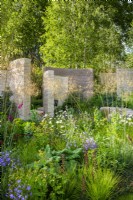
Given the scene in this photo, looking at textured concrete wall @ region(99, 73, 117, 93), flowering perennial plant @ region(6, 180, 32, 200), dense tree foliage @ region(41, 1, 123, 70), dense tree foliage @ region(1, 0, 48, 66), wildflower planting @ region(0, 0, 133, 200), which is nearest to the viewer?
flowering perennial plant @ region(6, 180, 32, 200)

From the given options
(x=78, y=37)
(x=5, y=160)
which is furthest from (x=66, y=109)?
(x=78, y=37)

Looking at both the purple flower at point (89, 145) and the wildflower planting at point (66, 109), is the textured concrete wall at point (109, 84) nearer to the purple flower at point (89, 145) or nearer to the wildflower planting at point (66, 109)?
the wildflower planting at point (66, 109)

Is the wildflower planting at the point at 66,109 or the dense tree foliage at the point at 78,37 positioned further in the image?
the dense tree foliage at the point at 78,37

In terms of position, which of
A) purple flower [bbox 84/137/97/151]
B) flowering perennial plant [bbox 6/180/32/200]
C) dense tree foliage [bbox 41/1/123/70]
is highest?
dense tree foliage [bbox 41/1/123/70]

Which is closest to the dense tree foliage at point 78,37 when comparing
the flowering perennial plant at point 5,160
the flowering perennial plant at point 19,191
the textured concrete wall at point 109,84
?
the textured concrete wall at point 109,84

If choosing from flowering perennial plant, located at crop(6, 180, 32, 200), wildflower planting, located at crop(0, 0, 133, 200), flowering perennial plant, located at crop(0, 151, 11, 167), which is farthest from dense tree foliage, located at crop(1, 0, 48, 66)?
flowering perennial plant, located at crop(6, 180, 32, 200)

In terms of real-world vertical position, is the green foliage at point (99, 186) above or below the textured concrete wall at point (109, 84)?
below

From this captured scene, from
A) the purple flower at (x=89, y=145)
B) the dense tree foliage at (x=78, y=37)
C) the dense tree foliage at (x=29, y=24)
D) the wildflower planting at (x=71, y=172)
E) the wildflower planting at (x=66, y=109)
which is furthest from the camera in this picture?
the dense tree foliage at (x=29, y=24)

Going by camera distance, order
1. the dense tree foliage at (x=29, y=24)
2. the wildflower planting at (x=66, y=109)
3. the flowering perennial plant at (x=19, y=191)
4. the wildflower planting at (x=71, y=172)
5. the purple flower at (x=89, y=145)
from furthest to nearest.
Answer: the dense tree foliage at (x=29, y=24) → the purple flower at (x=89, y=145) → the wildflower planting at (x=66, y=109) → the wildflower planting at (x=71, y=172) → the flowering perennial plant at (x=19, y=191)

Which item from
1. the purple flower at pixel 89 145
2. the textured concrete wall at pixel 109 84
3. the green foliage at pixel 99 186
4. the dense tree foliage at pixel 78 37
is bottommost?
the green foliage at pixel 99 186

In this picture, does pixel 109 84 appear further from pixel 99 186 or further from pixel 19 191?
pixel 19 191

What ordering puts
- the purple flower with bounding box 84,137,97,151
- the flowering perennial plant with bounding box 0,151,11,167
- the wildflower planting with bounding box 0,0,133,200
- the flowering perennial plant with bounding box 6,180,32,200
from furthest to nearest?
the purple flower with bounding box 84,137,97,151 < the wildflower planting with bounding box 0,0,133,200 < the flowering perennial plant with bounding box 0,151,11,167 < the flowering perennial plant with bounding box 6,180,32,200

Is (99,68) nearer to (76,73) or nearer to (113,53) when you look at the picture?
(113,53)

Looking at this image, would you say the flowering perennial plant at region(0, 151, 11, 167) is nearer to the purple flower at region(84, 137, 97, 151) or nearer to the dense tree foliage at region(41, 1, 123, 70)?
the purple flower at region(84, 137, 97, 151)
